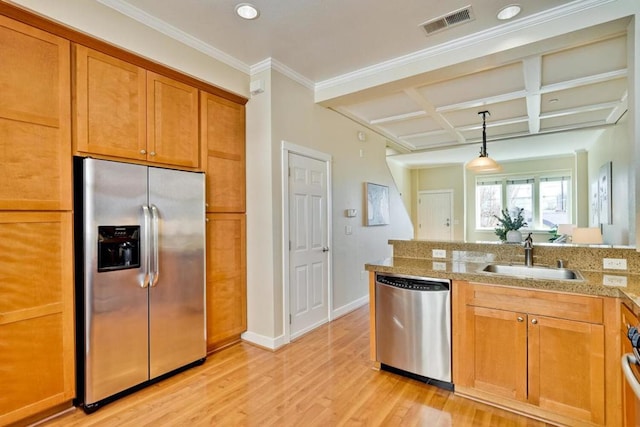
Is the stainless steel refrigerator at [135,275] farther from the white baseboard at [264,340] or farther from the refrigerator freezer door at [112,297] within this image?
the white baseboard at [264,340]

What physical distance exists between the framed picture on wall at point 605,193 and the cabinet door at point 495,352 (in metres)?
4.05

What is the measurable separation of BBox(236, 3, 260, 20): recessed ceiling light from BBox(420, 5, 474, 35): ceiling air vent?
129cm

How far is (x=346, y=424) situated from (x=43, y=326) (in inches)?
77.0

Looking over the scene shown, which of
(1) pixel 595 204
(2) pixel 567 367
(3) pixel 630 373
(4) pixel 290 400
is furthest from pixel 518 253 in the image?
(1) pixel 595 204

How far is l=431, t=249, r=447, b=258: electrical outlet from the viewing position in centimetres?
294

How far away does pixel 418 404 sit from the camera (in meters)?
2.23

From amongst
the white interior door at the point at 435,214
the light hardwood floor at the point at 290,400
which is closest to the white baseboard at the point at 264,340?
the light hardwood floor at the point at 290,400

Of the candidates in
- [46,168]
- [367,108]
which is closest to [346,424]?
[46,168]

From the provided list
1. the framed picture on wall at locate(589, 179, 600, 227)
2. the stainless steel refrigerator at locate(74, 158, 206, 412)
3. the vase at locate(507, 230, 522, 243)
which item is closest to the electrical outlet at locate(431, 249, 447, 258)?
the vase at locate(507, 230, 522, 243)

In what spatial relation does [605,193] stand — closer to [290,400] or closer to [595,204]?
[595,204]

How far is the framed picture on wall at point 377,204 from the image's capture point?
471 centimetres

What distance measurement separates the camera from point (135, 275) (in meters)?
2.34

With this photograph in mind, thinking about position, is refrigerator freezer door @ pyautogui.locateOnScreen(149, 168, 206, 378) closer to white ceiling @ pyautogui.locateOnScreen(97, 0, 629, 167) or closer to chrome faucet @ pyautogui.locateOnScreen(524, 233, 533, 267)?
white ceiling @ pyautogui.locateOnScreen(97, 0, 629, 167)

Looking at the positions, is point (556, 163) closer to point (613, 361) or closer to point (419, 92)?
point (419, 92)
